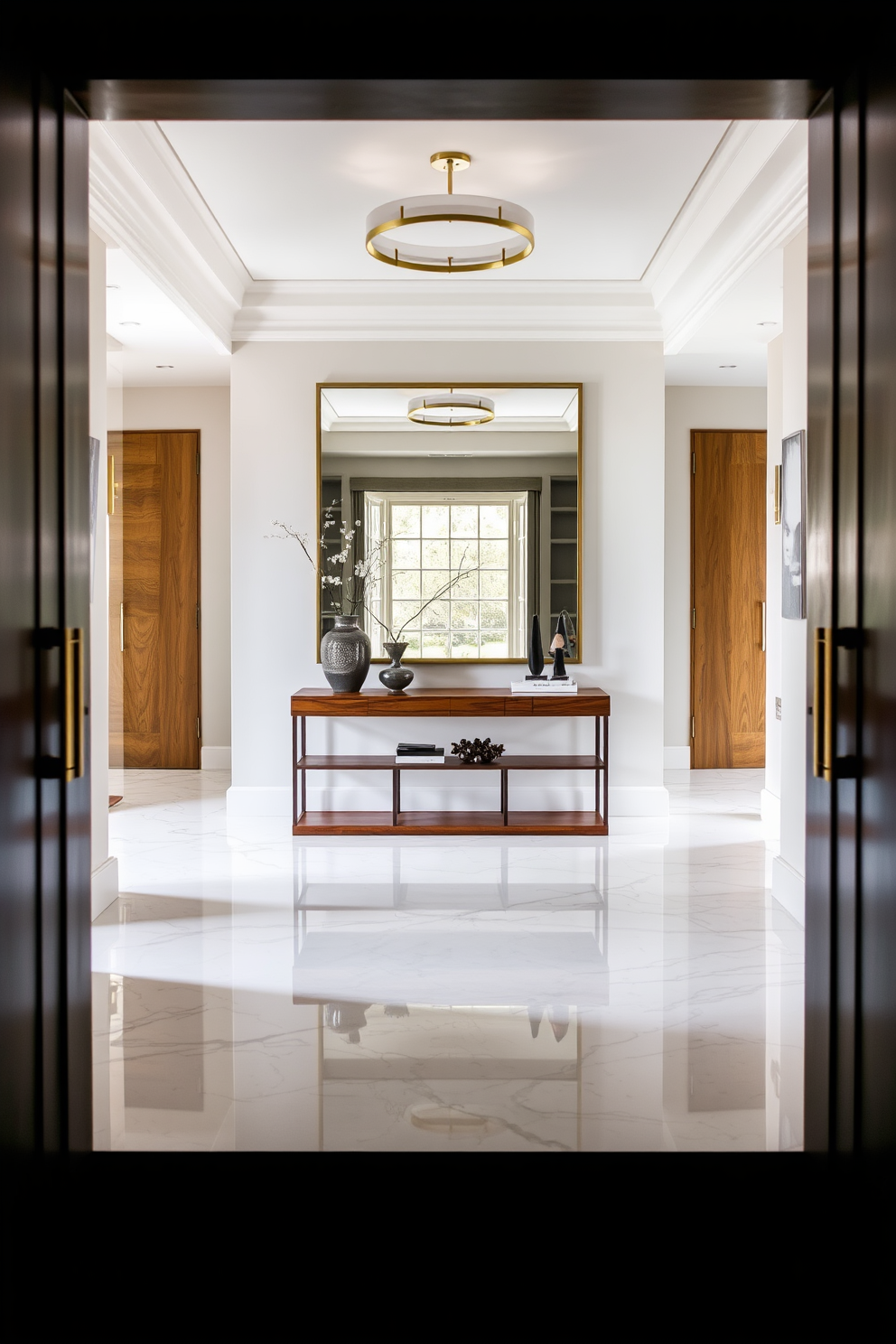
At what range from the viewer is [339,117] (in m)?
1.97

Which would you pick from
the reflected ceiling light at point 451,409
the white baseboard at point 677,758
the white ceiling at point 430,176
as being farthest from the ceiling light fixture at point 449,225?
the white baseboard at point 677,758

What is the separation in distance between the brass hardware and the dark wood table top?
3391mm

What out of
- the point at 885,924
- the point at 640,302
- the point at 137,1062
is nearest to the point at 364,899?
the point at 137,1062

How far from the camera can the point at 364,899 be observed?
407cm

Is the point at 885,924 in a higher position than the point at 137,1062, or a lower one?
higher

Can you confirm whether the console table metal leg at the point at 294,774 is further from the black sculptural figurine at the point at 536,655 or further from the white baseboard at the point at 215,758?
the white baseboard at the point at 215,758

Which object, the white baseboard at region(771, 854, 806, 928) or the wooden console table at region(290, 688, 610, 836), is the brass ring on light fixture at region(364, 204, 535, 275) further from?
the white baseboard at region(771, 854, 806, 928)

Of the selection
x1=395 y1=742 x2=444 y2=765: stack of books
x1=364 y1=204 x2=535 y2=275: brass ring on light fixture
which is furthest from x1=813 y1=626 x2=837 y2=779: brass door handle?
x1=395 y1=742 x2=444 y2=765: stack of books

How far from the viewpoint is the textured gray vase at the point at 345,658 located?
5.36 meters

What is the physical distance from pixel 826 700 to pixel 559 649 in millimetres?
3706

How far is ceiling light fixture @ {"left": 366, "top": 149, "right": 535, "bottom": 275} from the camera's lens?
3.66 m

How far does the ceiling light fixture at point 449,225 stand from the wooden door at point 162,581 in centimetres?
323
